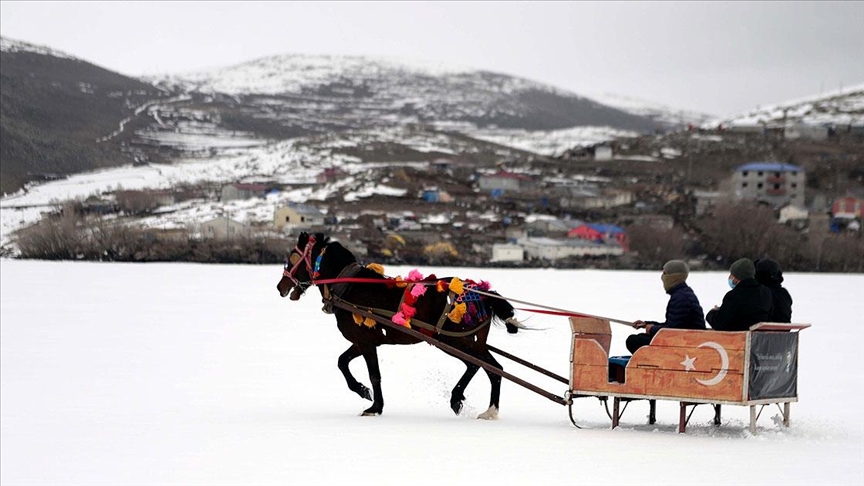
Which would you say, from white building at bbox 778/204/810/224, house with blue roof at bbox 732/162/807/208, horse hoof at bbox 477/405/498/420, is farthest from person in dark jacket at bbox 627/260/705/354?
house with blue roof at bbox 732/162/807/208

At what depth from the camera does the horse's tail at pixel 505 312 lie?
32.7 feet

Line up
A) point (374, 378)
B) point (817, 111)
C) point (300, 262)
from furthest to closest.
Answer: point (817, 111) → point (300, 262) → point (374, 378)

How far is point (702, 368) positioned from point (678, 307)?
599 millimetres

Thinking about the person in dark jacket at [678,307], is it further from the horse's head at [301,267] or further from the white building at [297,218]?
the white building at [297,218]

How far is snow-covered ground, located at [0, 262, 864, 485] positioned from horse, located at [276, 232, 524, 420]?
1.75 ft

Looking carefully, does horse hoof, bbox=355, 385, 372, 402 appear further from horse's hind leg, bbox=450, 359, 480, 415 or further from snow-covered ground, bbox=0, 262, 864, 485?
horse's hind leg, bbox=450, 359, 480, 415

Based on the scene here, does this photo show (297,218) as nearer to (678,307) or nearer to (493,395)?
(493,395)

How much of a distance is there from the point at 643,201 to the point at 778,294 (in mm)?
87098

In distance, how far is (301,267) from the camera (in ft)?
34.6

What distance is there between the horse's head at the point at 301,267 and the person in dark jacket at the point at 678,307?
336 centimetres

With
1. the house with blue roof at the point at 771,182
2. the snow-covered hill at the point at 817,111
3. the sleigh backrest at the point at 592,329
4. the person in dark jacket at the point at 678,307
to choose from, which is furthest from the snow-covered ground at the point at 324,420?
the snow-covered hill at the point at 817,111

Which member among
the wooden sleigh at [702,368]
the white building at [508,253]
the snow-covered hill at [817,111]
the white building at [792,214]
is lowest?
the white building at [508,253]

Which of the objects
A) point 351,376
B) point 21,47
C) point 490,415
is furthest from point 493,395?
point 21,47

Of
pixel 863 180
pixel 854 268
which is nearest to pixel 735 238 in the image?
pixel 854 268
